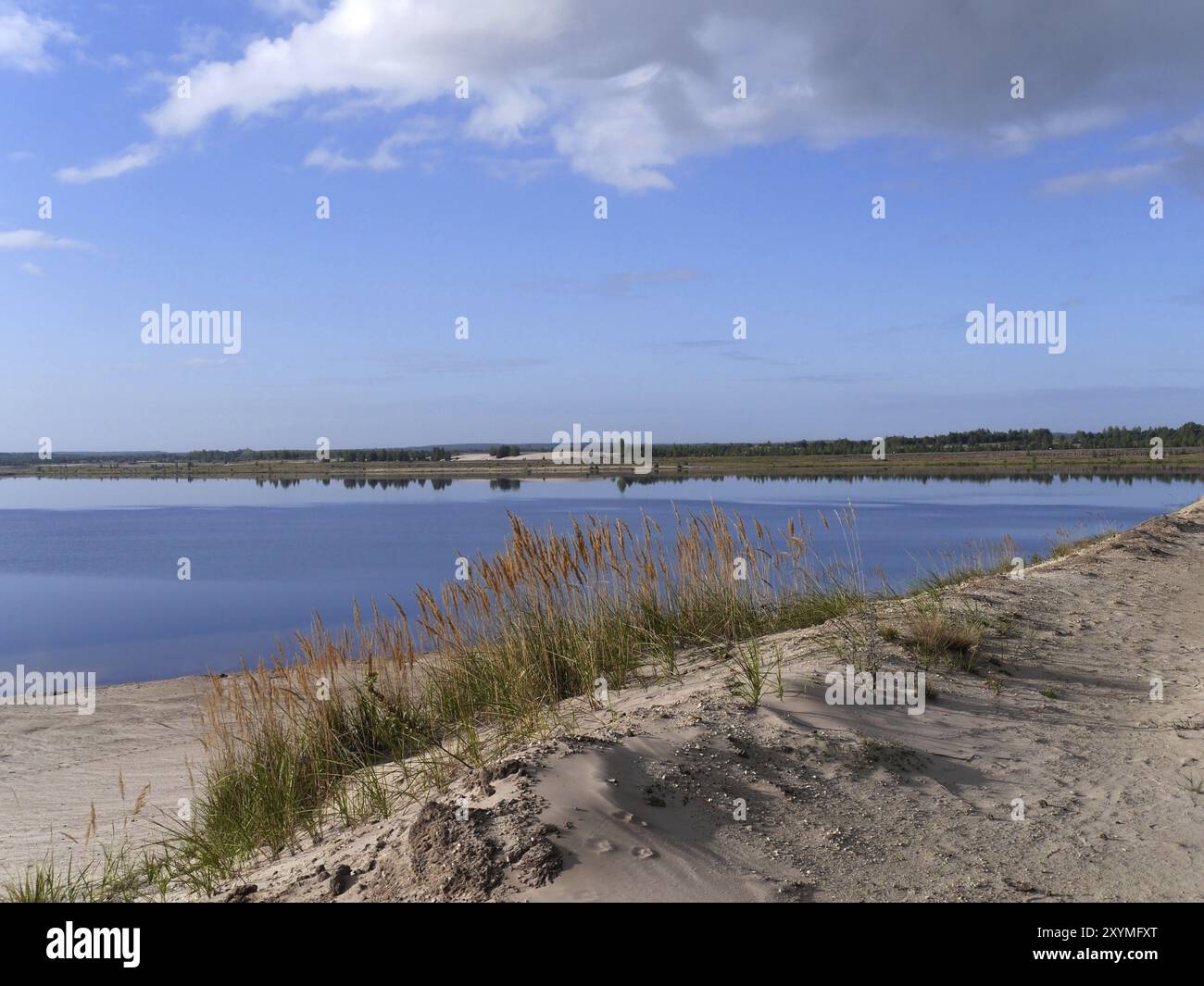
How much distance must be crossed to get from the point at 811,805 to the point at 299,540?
106 feet

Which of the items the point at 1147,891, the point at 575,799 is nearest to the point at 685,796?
the point at 575,799

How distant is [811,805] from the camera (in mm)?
4574

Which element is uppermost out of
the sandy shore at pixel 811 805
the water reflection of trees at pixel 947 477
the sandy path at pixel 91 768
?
the water reflection of trees at pixel 947 477

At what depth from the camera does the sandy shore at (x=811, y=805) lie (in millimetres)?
3863

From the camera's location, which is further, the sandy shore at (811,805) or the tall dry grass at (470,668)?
the tall dry grass at (470,668)

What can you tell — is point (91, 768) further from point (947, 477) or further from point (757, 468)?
point (757, 468)

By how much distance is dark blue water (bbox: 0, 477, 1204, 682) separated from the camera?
1738 centimetres

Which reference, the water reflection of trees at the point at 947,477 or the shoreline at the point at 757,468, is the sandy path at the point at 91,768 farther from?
the shoreline at the point at 757,468

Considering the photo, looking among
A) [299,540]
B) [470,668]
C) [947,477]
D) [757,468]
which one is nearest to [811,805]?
[470,668]

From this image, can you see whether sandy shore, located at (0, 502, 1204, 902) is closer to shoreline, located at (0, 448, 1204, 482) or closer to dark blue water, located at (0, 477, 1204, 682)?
dark blue water, located at (0, 477, 1204, 682)

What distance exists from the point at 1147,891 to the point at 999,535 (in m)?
27.6

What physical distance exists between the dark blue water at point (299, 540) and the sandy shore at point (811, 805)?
2331 mm

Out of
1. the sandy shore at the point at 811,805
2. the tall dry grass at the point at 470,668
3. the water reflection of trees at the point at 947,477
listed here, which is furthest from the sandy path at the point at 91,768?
the water reflection of trees at the point at 947,477

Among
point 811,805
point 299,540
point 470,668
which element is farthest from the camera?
point 299,540
